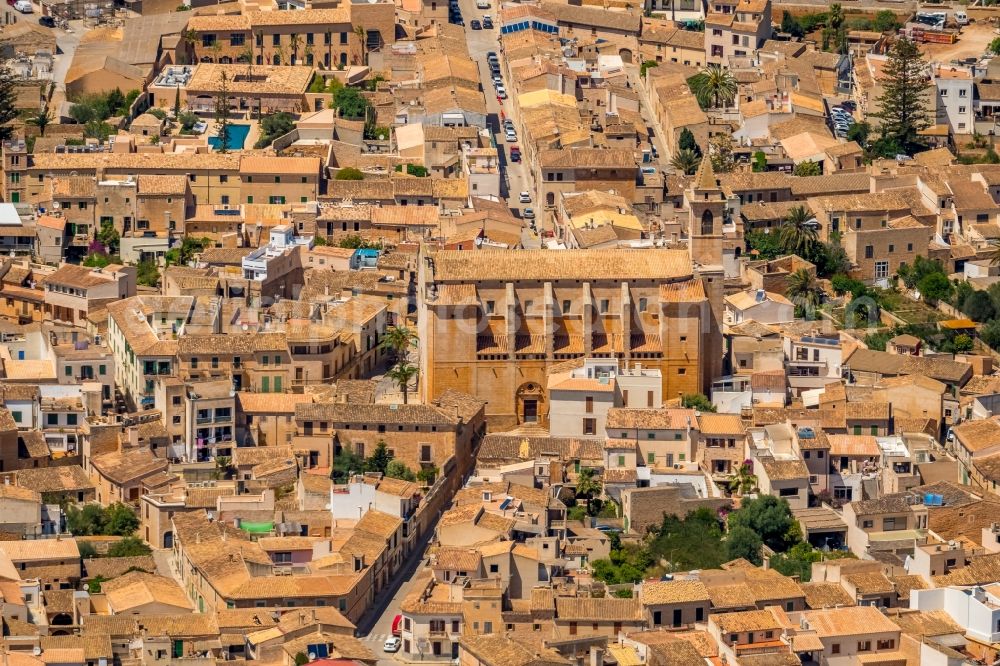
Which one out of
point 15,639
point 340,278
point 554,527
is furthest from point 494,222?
point 15,639

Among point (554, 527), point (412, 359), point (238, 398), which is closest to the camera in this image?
point (554, 527)

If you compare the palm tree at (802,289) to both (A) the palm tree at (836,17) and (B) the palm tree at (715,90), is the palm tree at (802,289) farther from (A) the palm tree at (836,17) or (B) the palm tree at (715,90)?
(A) the palm tree at (836,17)

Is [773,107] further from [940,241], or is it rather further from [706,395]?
[706,395]

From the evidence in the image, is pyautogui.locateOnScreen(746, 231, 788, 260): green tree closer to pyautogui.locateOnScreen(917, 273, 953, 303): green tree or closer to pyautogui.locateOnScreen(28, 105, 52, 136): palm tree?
pyautogui.locateOnScreen(917, 273, 953, 303): green tree

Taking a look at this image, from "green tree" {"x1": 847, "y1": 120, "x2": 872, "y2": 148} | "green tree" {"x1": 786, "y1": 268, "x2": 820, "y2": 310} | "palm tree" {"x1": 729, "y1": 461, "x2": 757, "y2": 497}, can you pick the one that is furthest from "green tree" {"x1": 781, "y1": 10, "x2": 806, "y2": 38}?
"palm tree" {"x1": 729, "y1": 461, "x2": 757, "y2": 497}

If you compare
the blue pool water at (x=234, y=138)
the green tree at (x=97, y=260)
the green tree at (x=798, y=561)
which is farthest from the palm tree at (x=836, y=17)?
the green tree at (x=798, y=561)

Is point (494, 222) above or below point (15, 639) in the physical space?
above
